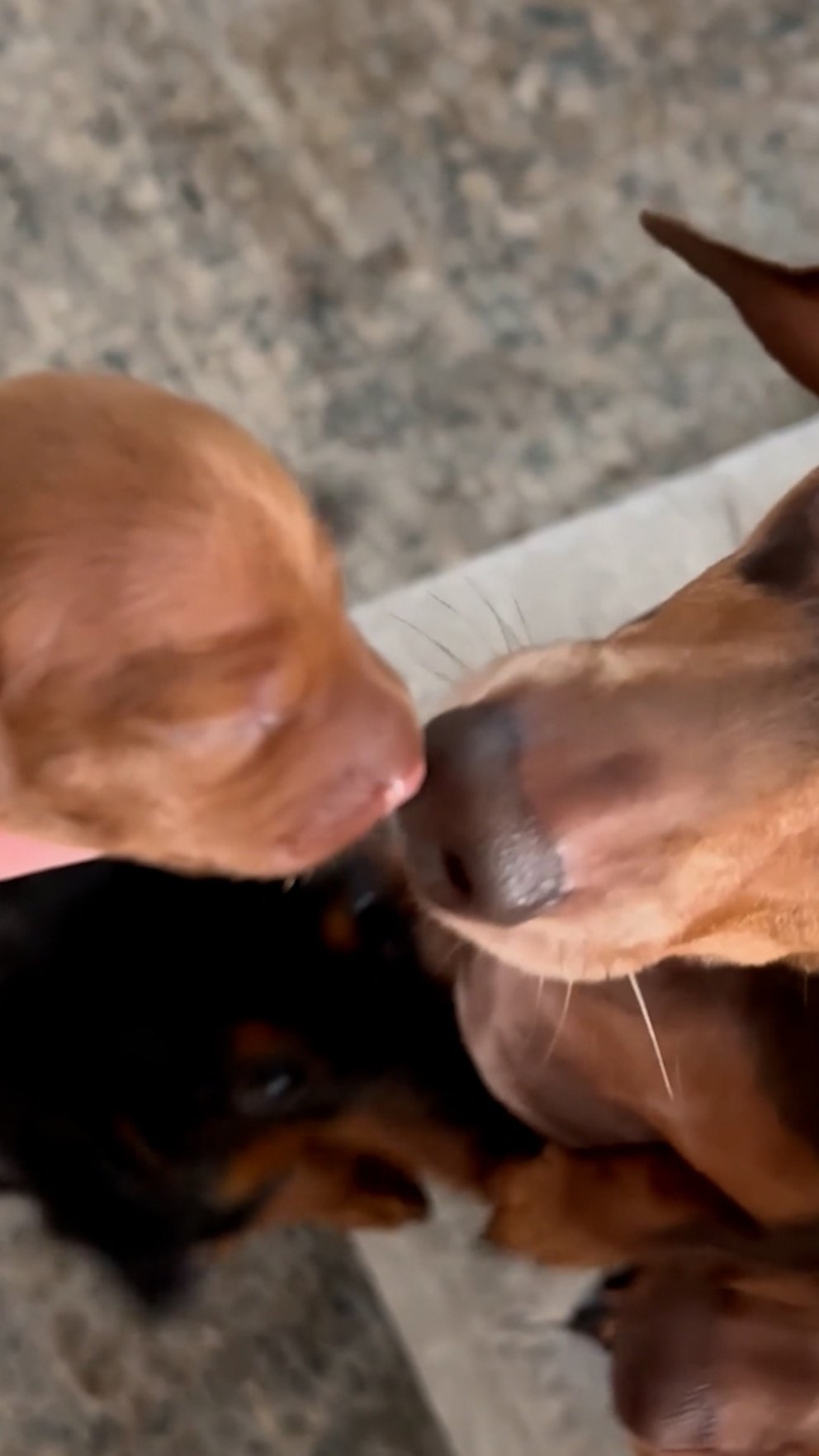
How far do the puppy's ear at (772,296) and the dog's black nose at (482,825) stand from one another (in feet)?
0.90

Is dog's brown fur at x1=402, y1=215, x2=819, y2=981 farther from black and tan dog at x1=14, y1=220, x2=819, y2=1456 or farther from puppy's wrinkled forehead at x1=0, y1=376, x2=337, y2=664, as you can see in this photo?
puppy's wrinkled forehead at x1=0, y1=376, x2=337, y2=664

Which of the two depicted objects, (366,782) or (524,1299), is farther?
(524,1299)

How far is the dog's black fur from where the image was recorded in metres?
0.98

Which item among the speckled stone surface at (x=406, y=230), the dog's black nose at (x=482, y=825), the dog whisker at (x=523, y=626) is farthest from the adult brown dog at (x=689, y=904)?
the speckled stone surface at (x=406, y=230)

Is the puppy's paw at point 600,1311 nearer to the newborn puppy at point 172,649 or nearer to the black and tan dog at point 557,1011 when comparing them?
the black and tan dog at point 557,1011

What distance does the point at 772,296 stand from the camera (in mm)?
835

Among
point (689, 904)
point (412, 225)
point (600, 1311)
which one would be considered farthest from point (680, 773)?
point (412, 225)

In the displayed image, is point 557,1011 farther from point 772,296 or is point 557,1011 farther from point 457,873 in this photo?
point 772,296

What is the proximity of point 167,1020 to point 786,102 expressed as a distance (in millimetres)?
964

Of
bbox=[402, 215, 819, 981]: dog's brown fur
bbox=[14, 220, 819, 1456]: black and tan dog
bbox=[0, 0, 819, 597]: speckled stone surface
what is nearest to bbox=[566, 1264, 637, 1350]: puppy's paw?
bbox=[14, 220, 819, 1456]: black and tan dog

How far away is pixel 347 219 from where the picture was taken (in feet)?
4.43

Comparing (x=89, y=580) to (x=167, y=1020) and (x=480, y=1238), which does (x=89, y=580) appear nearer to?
(x=167, y=1020)

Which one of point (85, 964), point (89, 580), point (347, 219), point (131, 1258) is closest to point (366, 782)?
point (89, 580)

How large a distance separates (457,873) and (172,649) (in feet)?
0.51
